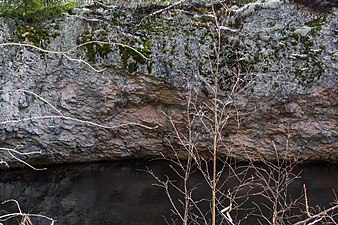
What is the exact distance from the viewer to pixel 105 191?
616 centimetres

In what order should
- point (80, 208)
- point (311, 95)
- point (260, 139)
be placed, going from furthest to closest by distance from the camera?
point (260, 139)
point (311, 95)
point (80, 208)

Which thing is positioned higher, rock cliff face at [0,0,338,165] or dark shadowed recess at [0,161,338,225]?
rock cliff face at [0,0,338,165]

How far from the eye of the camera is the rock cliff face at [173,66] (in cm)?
678

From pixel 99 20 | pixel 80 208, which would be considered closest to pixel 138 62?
pixel 99 20

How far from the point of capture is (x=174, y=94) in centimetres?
700

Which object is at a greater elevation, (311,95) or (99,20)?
(99,20)

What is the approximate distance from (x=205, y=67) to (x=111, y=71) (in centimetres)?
170

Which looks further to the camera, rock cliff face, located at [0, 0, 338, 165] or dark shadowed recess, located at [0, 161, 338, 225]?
rock cliff face, located at [0, 0, 338, 165]

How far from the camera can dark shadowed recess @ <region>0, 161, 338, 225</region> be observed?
5.16m

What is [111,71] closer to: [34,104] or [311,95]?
[34,104]

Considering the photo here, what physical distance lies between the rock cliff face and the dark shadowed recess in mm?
588

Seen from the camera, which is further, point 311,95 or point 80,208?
point 311,95

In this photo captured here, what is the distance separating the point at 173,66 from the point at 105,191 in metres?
2.47

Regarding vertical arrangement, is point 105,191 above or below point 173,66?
below
